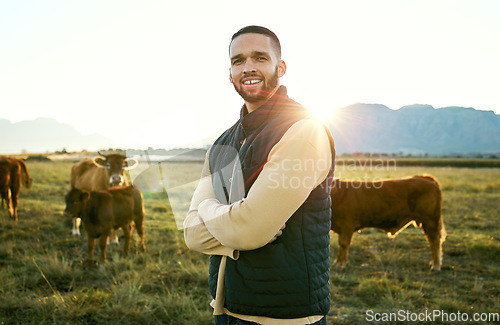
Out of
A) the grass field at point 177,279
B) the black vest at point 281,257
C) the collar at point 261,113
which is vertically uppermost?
the collar at point 261,113

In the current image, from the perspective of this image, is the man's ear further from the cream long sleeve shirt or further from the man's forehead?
the cream long sleeve shirt

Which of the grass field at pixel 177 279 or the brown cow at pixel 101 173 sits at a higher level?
the brown cow at pixel 101 173

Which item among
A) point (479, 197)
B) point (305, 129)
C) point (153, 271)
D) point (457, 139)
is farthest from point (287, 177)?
point (457, 139)

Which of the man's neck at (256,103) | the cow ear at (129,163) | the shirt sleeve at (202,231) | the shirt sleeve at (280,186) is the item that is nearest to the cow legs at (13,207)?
the cow ear at (129,163)

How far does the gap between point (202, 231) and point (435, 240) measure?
6.01m

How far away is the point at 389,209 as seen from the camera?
21.0 feet

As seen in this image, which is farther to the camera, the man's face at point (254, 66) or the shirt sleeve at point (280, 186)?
the man's face at point (254, 66)

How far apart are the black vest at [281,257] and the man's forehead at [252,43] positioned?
270 millimetres

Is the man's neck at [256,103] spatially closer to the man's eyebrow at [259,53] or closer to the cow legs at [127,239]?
the man's eyebrow at [259,53]

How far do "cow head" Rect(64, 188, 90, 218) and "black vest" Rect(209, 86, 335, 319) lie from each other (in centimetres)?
572

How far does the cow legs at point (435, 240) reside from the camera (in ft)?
20.3

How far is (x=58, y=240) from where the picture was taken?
300 inches

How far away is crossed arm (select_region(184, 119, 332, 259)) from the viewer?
1.34m

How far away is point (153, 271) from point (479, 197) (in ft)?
47.1
